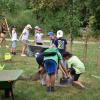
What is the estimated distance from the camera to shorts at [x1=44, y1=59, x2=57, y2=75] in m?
12.0

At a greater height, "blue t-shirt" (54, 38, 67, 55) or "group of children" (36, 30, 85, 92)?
"blue t-shirt" (54, 38, 67, 55)

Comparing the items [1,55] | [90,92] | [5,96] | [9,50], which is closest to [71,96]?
[90,92]

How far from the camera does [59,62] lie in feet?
40.4

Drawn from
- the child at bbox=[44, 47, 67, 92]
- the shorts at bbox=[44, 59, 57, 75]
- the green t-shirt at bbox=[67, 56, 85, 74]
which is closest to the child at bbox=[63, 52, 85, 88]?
the green t-shirt at bbox=[67, 56, 85, 74]

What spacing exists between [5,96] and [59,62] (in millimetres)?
1849

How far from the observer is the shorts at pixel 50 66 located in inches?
473

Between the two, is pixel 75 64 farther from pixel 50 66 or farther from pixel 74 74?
pixel 50 66

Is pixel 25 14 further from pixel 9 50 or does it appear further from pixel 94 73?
pixel 94 73

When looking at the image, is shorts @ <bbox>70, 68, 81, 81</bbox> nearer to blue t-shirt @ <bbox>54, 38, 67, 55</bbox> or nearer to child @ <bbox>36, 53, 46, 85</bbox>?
child @ <bbox>36, 53, 46, 85</bbox>

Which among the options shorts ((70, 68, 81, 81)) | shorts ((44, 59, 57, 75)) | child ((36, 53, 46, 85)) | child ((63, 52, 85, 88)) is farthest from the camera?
shorts ((70, 68, 81, 81))

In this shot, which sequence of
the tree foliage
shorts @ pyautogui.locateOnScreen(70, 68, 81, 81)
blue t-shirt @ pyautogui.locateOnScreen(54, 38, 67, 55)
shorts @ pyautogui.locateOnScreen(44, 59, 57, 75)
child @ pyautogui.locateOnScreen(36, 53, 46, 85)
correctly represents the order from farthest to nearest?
the tree foliage, blue t-shirt @ pyautogui.locateOnScreen(54, 38, 67, 55), shorts @ pyautogui.locateOnScreen(70, 68, 81, 81), child @ pyautogui.locateOnScreen(36, 53, 46, 85), shorts @ pyautogui.locateOnScreen(44, 59, 57, 75)

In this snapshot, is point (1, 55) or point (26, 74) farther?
point (1, 55)

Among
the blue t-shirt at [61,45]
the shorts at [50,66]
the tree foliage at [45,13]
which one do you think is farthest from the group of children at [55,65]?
the tree foliage at [45,13]

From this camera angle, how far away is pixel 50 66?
12.1 metres
